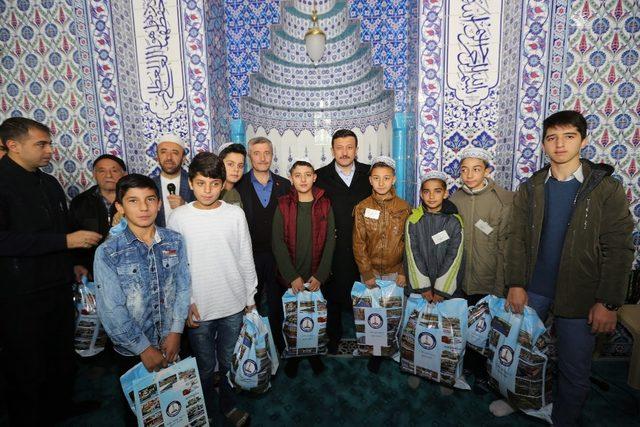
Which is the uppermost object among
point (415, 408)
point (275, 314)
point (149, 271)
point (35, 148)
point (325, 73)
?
point (325, 73)

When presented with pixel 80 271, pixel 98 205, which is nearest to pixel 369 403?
pixel 80 271

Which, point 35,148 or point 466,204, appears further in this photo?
point 466,204

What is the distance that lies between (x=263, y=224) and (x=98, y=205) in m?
1.53

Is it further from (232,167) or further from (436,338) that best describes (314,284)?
(232,167)

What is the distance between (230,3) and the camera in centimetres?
473

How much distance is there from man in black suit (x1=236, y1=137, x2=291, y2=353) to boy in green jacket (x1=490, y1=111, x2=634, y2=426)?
2035mm

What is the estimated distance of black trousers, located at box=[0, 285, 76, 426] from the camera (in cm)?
213

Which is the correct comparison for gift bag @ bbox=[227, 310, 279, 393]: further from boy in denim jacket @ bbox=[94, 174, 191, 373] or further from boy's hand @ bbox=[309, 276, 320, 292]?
boy's hand @ bbox=[309, 276, 320, 292]

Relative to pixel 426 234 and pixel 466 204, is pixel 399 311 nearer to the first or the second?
pixel 426 234

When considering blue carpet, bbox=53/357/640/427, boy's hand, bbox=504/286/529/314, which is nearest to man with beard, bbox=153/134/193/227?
blue carpet, bbox=53/357/640/427

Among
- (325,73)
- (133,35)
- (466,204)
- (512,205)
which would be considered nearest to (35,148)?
(133,35)

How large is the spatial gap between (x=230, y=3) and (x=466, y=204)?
4.61 m

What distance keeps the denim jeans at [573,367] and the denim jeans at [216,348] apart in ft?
7.43

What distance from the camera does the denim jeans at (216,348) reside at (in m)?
2.15
